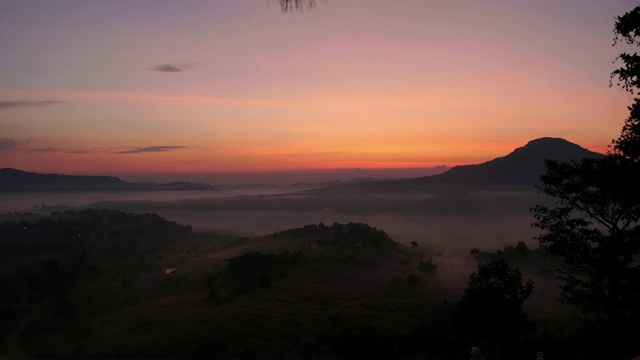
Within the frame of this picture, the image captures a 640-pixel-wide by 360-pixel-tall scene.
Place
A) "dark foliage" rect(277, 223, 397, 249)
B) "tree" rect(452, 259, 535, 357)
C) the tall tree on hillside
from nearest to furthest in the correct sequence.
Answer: the tall tree on hillside
"tree" rect(452, 259, 535, 357)
"dark foliage" rect(277, 223, 397, 249)

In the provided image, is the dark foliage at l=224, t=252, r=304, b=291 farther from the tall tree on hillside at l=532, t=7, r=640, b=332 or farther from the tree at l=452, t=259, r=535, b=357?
the tall tree on hillside at l=532, t=7, r=640, b=332

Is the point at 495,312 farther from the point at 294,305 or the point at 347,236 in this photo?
the point at 347,236

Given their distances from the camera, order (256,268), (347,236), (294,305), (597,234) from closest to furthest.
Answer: (597,234) → (294,305) → (256,268) → (347,236)

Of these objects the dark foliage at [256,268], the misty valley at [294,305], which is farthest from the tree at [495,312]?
the dark foliage at [256,268]

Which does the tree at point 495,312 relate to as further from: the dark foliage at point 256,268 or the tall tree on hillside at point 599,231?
the dark foliage at point 256,268

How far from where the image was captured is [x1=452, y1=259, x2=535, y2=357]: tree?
712 inches

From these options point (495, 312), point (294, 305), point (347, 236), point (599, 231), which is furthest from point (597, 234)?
point (347, 236)

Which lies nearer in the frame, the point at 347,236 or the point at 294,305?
the point at 294,305

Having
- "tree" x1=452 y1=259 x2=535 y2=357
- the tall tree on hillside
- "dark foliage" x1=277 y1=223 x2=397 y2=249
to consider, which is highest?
the tall tree on hillside

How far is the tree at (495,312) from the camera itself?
59.3 ft

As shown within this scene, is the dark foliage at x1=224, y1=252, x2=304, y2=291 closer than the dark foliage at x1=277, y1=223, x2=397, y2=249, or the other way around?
the dark foliage at x1=224, y1=252, x2=304, y2=291

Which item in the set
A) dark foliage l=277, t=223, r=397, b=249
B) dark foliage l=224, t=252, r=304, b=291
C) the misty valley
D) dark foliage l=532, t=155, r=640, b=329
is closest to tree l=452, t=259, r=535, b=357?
the misty valley

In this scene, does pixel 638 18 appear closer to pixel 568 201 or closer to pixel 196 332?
pixel 568 201

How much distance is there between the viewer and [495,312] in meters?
18.5
